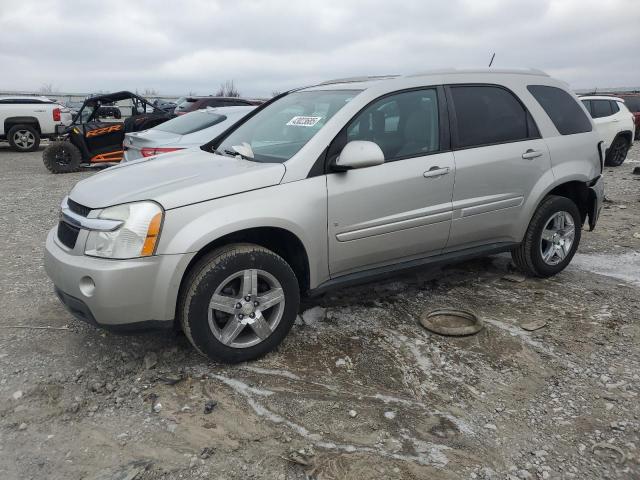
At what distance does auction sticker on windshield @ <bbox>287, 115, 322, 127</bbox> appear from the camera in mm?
3762

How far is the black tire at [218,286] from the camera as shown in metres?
3.09

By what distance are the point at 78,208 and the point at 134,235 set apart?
593 millimetres

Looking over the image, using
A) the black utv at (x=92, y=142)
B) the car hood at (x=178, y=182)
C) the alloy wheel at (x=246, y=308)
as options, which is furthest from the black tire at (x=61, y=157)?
the alloy wheel at (x=246, y=308)

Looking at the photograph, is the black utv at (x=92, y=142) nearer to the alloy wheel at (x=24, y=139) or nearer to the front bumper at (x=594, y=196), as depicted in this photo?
the alloy wheel at (x=24, y=139)

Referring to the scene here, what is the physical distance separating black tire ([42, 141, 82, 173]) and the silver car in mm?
4057

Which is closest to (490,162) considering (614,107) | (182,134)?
(182,134)

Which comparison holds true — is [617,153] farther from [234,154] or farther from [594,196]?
[234,154]

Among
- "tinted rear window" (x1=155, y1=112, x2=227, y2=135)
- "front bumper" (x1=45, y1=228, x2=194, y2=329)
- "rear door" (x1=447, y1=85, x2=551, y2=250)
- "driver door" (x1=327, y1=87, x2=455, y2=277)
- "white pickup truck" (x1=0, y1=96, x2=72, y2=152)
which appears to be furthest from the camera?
"white pickup truck" (x1=0, y1=96, x2=72, y2=152)

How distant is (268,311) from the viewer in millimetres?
3436

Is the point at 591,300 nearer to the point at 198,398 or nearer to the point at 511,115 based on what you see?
the point at 511,115

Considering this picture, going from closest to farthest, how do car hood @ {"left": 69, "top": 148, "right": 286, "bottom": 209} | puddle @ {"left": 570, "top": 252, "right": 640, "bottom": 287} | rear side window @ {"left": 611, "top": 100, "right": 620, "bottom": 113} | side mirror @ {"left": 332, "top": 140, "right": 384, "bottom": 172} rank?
car hood @ {"left": 69, "top": 148, "right": 286, "bottom": 209}, side mirror @ {"left": 332, "top": 140, "right": 384, "bottom": 172}, puddle @ {"left": 570, "top": 252, "right": 640, "bottom": 287}, rear side window @ {"left": 611, "top": 100, "right": 620, "bottom": 113}

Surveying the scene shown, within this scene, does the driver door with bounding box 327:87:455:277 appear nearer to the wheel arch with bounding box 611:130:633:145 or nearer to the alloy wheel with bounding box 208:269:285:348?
the alloy wheel with bounding box 208:269:285:348

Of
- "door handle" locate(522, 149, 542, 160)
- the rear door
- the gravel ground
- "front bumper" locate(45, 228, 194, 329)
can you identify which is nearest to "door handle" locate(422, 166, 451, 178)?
the rear door

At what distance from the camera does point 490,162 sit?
4.16m
